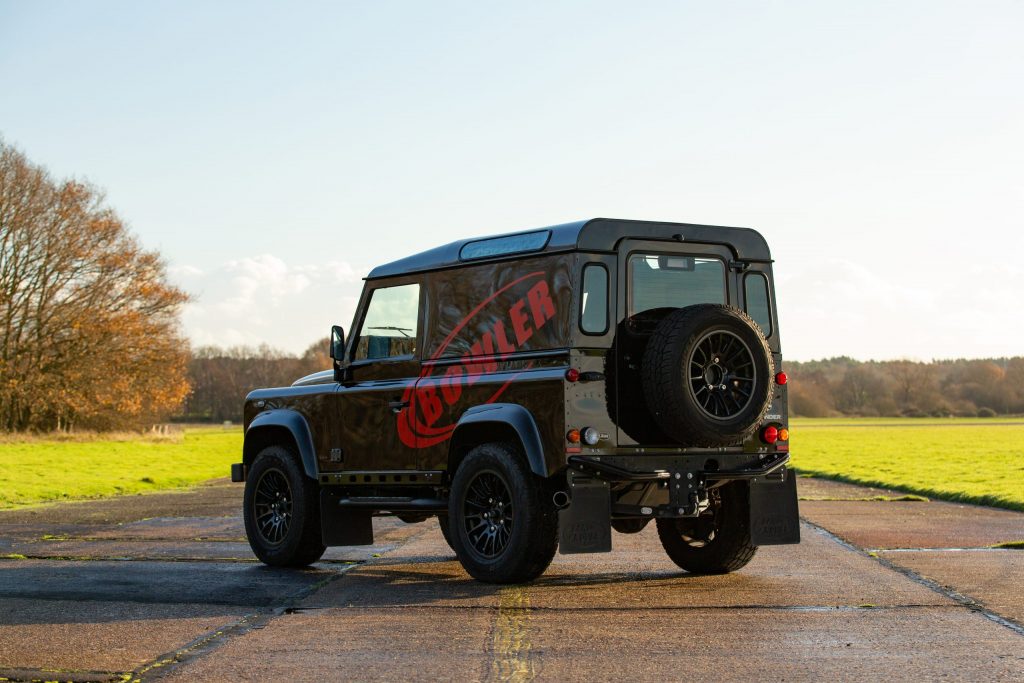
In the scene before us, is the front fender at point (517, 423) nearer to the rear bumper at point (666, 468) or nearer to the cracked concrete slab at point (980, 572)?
the rear bumper at point (666, 468)

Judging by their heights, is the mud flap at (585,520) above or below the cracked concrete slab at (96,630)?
above

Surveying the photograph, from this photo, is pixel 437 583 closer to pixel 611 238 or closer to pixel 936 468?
pixel 611 238

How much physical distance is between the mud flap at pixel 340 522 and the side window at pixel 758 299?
3.87 m

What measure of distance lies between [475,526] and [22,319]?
137 feet

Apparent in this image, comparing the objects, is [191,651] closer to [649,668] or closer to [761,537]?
[649,668]

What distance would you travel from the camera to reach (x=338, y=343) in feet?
38.0

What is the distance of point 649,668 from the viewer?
6.21m

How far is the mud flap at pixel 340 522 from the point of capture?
11523mm

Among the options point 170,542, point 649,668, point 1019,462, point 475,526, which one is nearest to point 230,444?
point 1019,462

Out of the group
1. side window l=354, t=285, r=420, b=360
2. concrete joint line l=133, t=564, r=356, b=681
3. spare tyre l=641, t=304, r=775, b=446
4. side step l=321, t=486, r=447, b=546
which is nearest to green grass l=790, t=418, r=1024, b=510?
spare tyre l=641, t=304, r=775, b=446

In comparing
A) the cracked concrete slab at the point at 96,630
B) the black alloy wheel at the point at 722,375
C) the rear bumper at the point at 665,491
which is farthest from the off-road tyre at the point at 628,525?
the cracked concrete slab at the point at 96,630

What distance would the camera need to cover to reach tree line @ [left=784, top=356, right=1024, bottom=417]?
4830 inches

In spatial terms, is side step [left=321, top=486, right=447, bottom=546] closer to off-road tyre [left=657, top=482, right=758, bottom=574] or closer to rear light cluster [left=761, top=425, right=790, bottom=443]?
off-road tyre [left=657, top=482, right=758, bottom=574]

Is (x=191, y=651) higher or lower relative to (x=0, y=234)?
lower
